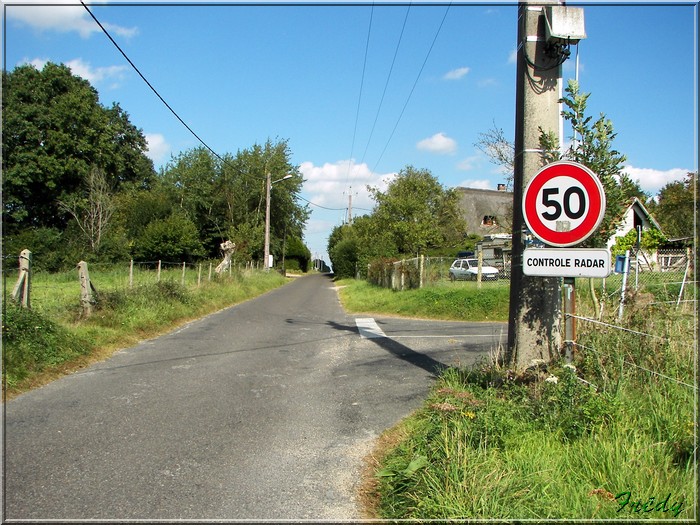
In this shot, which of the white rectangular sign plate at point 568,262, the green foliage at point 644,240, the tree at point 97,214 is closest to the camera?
the white rectangular sign plate at point 568,262

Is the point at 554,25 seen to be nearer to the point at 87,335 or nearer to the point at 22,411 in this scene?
the point at 22,411

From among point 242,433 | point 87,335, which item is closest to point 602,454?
point 242,433

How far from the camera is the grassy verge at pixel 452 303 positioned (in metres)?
17.1

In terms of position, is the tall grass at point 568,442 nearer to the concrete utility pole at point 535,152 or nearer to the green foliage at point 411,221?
the concrete utility pole at point 535,152

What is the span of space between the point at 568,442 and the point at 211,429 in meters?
3.23

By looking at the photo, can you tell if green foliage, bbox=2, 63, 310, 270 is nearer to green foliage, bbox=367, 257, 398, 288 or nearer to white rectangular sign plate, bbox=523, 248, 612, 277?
green foliage, bbox=367, 257, 398, 288

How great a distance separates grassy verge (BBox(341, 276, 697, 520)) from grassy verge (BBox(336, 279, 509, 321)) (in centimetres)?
1120

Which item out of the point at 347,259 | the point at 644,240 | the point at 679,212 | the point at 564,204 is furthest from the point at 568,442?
the point at 347,259

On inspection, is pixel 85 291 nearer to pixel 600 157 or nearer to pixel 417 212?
pixel 600 157

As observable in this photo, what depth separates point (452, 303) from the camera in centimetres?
1772

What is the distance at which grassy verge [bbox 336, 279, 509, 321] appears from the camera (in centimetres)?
1705

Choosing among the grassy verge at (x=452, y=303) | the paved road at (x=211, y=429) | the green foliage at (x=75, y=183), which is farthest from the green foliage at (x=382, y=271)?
the paved road at (x=211, y=429)

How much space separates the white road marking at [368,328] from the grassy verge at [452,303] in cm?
204

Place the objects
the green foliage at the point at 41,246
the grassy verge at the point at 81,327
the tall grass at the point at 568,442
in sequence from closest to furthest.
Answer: the tall grass at the point at 568,442, the grassy verge at the point at 81,327, the green foliage at the point at 41,246
